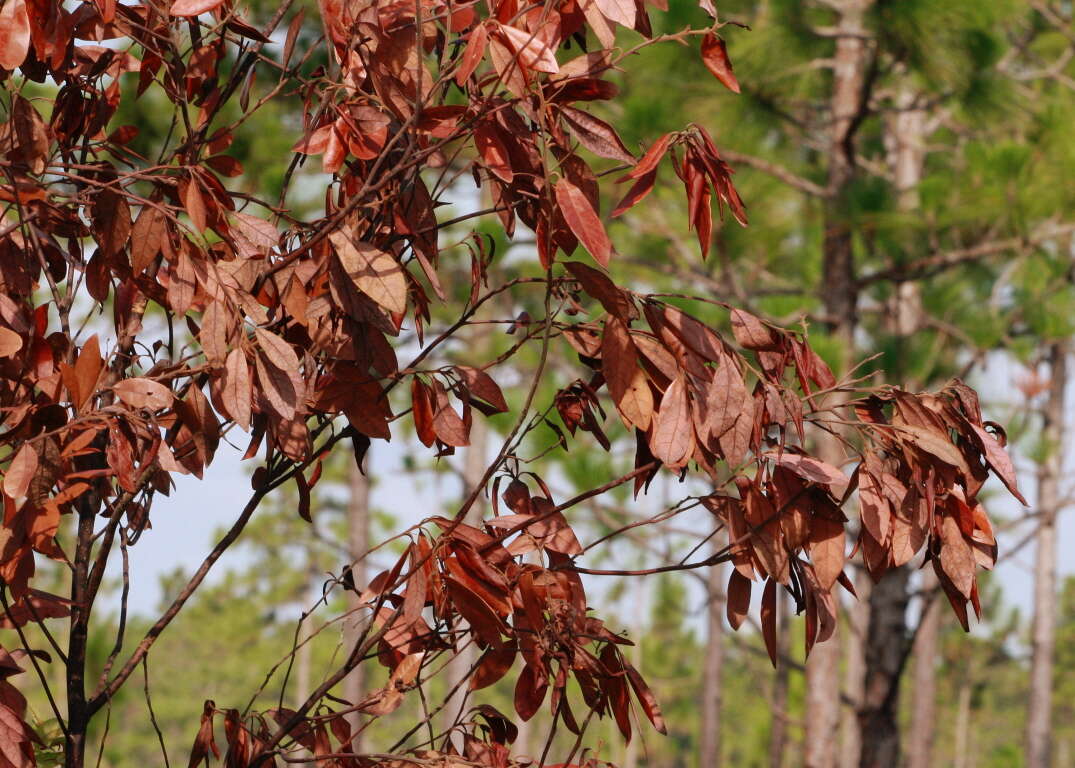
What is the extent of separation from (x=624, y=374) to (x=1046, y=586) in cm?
1028

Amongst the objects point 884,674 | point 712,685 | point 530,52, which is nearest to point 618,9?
point 530,52

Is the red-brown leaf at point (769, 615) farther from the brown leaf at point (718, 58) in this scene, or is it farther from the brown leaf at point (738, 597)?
the brown leaf at point (718, 58)

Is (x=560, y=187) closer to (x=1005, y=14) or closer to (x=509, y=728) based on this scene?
(x=509, y=728)

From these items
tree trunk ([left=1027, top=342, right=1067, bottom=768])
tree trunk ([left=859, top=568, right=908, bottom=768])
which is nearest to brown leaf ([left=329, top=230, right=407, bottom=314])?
tree trunk ([left=859, top=568, right=908, bottom=768])

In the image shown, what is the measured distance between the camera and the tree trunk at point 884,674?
169 inches

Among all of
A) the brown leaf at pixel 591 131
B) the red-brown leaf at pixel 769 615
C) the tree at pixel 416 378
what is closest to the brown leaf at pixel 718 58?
the tree at pixel 416 378

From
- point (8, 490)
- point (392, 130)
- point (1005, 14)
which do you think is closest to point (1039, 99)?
point (1005, 14)

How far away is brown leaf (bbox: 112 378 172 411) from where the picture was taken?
3.21ft

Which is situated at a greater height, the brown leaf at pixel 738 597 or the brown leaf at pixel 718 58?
the brown leaf at pixel 718 58

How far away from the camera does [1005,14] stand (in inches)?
163

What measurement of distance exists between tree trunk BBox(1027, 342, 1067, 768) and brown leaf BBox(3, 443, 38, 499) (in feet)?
32.6

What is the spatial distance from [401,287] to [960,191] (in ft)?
14.1

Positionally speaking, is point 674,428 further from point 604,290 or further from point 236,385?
point 236,385

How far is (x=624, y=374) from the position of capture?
3.29 feet
